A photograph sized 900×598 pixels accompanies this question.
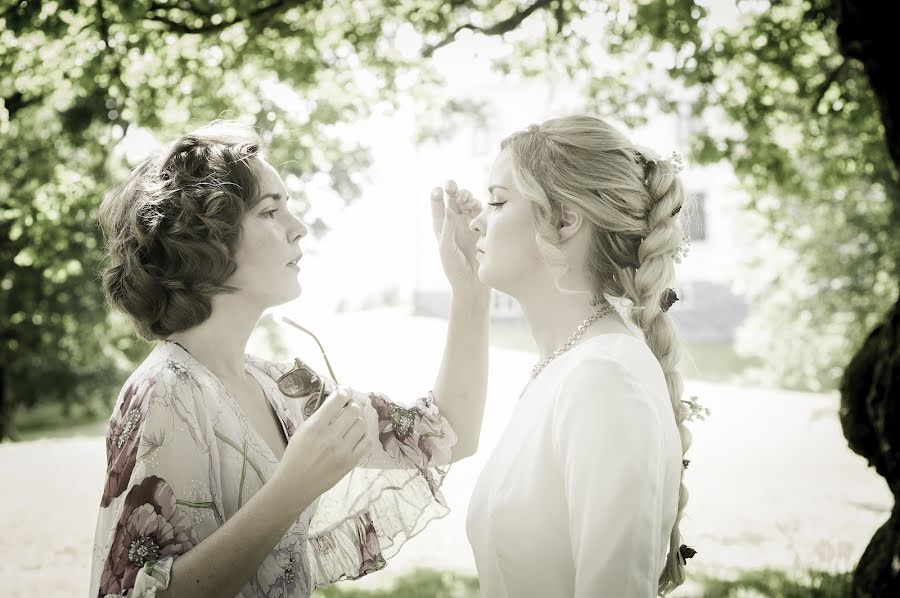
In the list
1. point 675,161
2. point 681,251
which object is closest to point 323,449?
point 681,251

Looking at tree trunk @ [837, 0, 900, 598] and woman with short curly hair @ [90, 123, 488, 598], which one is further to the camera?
tree trunk @ [837, 0, 900, 598]

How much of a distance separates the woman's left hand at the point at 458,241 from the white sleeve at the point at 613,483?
93cm

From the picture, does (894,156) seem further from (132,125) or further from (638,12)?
(132,125)

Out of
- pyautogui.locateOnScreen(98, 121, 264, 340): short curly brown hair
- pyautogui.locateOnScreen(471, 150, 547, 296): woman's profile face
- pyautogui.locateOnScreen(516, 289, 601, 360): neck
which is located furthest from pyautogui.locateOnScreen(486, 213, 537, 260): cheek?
pyautogui.locateOnScreen(98, 121, 264, 340): short curly brown hair

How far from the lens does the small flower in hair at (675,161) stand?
236 cm

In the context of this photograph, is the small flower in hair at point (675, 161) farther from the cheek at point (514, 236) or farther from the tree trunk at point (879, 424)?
the tree trunk at point (879, 424)

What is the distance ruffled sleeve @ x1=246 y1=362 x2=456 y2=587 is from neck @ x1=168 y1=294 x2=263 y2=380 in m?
0.26

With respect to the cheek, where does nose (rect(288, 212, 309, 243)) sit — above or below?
below

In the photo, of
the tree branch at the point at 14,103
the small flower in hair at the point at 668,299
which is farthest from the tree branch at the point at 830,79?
the tree branch at the point at 14,103

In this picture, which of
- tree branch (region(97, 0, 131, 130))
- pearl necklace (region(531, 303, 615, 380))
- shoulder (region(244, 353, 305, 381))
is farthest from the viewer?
tree branch (region(97, 0, 131, 130))

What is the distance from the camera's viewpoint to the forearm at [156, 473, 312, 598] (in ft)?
6.16

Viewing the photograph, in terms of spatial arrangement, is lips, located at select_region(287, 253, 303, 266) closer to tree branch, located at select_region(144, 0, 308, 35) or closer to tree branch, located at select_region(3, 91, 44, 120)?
tree branch, located at select_region(144, 0, 308, 35)

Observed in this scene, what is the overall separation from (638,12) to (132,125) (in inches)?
179

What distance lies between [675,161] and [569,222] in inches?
16.9
